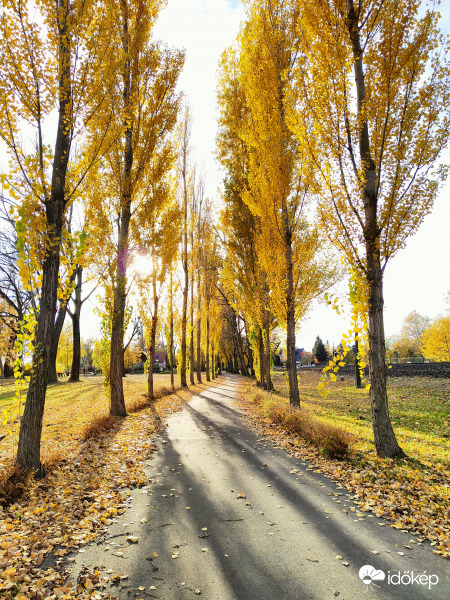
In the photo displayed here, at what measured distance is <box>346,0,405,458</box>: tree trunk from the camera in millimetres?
5449

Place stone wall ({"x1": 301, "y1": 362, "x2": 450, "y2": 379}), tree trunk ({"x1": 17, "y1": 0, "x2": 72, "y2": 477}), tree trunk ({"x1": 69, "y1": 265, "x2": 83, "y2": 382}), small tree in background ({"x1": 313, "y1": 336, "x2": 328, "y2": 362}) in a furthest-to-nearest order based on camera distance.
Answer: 1. small tree in background ({"x1": 313, "y1": 336, "x2": 328, "y2": 362})
2. tree trunk ({"x1": 69, "y1": 265, "x2": 83, "y2": 382})
3. stone wall ({"x1": 301, "y1": 362, "x2": 450, "y2": 379})
4. tree trunk ({"x1": 17, "y1": 0, "x2": 72, "y2": 477})

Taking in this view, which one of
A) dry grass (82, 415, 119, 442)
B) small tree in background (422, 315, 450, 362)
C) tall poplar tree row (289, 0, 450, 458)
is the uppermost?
tall poplar tree row (289, 0, 450, 458)

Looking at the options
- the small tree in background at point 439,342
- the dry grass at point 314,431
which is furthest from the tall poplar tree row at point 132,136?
the small tree in background at point 439,342

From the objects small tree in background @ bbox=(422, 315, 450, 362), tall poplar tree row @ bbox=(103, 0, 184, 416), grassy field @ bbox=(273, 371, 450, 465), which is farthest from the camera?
small tree in background @ bbox=(422, 315, 450, 362)

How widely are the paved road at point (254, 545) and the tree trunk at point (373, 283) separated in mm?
1417

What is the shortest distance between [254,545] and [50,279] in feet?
13.8

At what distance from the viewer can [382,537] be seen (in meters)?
3.20

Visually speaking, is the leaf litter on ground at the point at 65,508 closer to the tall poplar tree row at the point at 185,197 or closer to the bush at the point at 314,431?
the bush at the point at 314,431

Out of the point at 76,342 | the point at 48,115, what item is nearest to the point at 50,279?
the point at 48,115

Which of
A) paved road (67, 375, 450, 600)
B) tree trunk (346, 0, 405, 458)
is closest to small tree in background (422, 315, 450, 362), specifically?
tree trunk (346, 0, 405, 458)

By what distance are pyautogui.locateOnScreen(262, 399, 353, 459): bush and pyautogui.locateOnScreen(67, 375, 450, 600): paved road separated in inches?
29.7

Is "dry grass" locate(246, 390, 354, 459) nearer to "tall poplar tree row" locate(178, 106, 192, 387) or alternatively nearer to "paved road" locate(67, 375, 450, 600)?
"paved road" locate(67, 375, 450, 600)

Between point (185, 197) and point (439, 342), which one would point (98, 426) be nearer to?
point (185, 197)

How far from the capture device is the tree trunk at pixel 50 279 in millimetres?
4559
